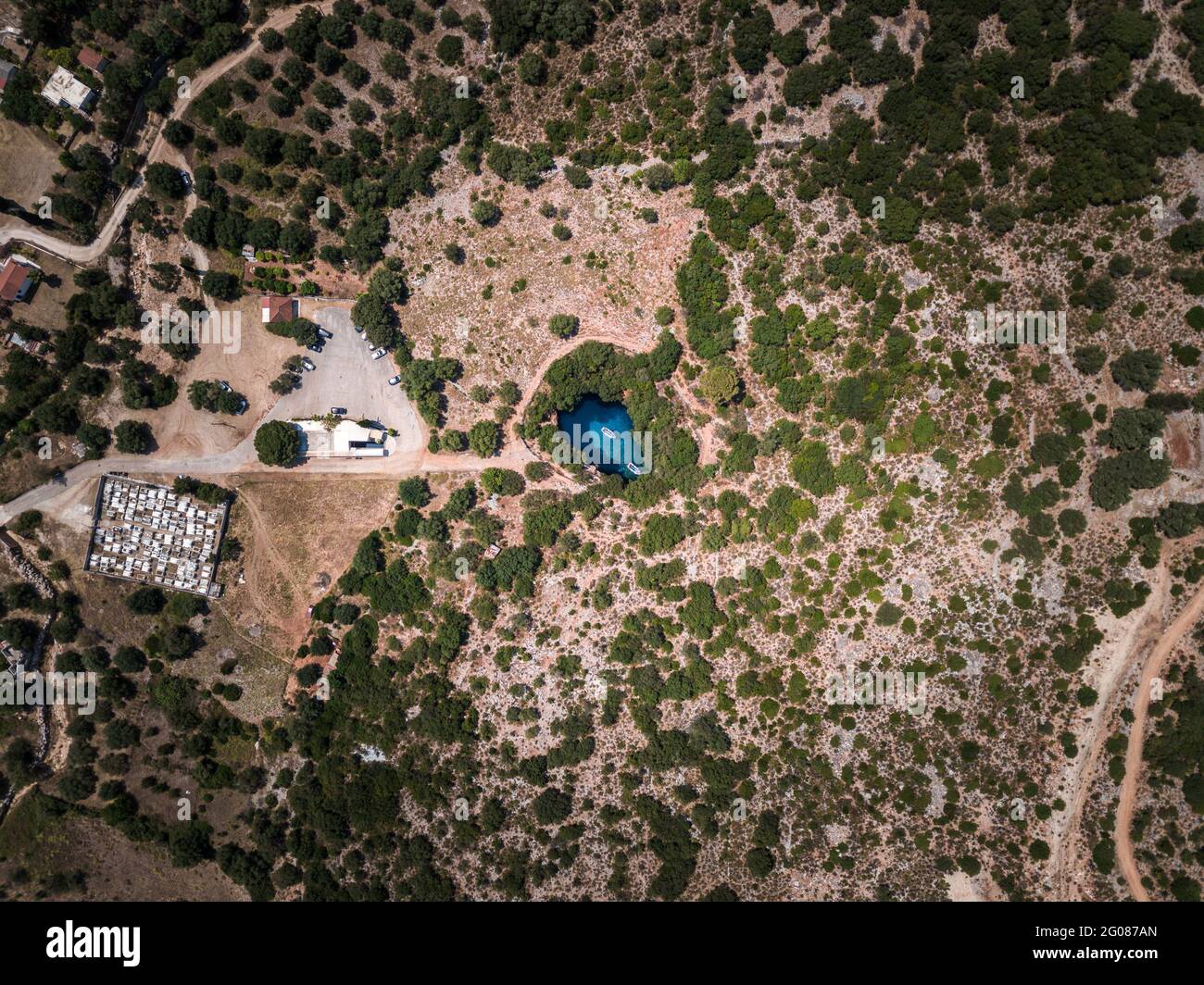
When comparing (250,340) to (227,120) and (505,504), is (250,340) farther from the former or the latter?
(505,504)

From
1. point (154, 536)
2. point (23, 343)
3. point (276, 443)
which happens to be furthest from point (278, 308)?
point (154, 536)

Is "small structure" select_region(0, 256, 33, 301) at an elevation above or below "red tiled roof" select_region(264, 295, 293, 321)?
above

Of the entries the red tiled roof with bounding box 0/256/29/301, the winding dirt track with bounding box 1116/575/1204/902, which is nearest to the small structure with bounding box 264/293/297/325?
the red tiled roof with bounding box 0/256/29/301

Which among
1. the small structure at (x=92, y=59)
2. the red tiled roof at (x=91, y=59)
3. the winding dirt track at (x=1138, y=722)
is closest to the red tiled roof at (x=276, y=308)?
the small structure at (x=92, y=59)

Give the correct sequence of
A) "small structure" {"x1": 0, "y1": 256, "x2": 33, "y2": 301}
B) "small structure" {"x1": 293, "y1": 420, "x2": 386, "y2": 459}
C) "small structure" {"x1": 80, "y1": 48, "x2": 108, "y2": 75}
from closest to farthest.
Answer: "small structure" {"x1": 0, "y1": 256, "x2": 33, "y2": 301} → "small structure" {"x1": 80, "y1": 48, "x2": 108, "y2": 75} → "small structure" {"x1": 293, "y1": 420, "x2": 386, "y2": 459}

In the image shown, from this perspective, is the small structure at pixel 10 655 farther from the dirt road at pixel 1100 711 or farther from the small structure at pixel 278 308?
the dirt road at pixel 1100 711

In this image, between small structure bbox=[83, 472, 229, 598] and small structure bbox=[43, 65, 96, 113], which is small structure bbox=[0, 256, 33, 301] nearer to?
small structure bbox=[43, 65, 96, 113]
